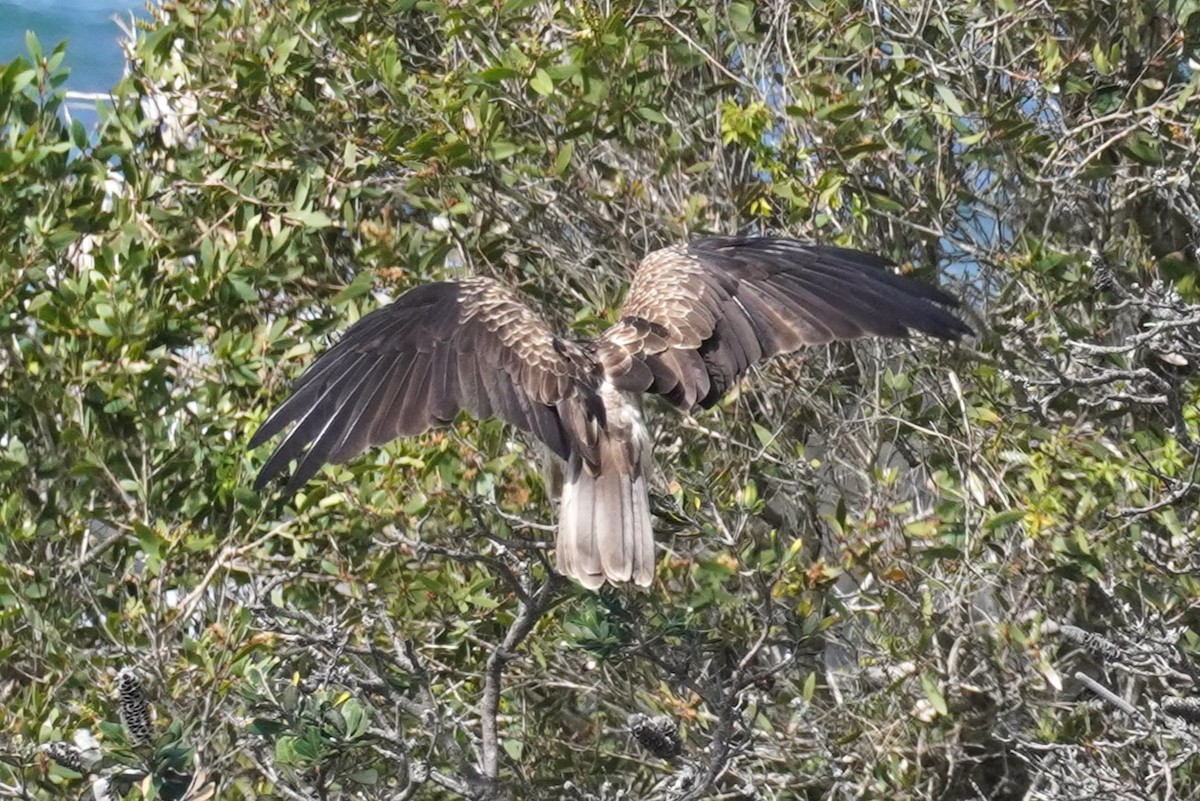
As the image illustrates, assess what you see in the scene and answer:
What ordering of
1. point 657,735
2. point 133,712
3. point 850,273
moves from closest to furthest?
1. point 133,712
2. point 657,735
3. point 850,273

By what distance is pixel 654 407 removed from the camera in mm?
4836

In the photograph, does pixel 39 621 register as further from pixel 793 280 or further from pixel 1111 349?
pixel 1111 349

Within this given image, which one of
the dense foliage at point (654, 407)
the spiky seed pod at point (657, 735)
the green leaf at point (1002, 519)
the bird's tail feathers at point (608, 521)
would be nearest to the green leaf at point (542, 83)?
the dense foliage at point (654, 407)

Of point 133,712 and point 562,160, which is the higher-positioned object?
point 562,160

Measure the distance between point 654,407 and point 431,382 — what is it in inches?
46.2

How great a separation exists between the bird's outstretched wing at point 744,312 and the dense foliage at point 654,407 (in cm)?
22

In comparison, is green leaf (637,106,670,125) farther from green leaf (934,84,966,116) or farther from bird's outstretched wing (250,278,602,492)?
bird's outstretched wing (250,278,602,492)

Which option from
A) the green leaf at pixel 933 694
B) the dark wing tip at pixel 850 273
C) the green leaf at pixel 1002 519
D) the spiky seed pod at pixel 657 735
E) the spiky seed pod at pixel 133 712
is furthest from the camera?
the green leaf at pixel 933 694

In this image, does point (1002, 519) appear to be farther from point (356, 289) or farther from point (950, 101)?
point (356, 289)

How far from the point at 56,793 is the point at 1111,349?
8.35ft

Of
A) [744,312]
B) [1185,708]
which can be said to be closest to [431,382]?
[744,312]

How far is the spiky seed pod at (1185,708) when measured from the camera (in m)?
2.98

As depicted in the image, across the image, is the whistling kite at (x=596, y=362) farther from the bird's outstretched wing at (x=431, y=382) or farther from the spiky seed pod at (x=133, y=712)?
the spiky seed pod at (x=133, y=712)

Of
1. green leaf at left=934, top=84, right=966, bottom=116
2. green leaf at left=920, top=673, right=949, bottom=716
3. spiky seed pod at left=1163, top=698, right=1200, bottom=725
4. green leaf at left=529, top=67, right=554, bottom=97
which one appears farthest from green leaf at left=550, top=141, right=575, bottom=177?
spiky seed pod at left=1163, top=698, right=1200, bottom=725
